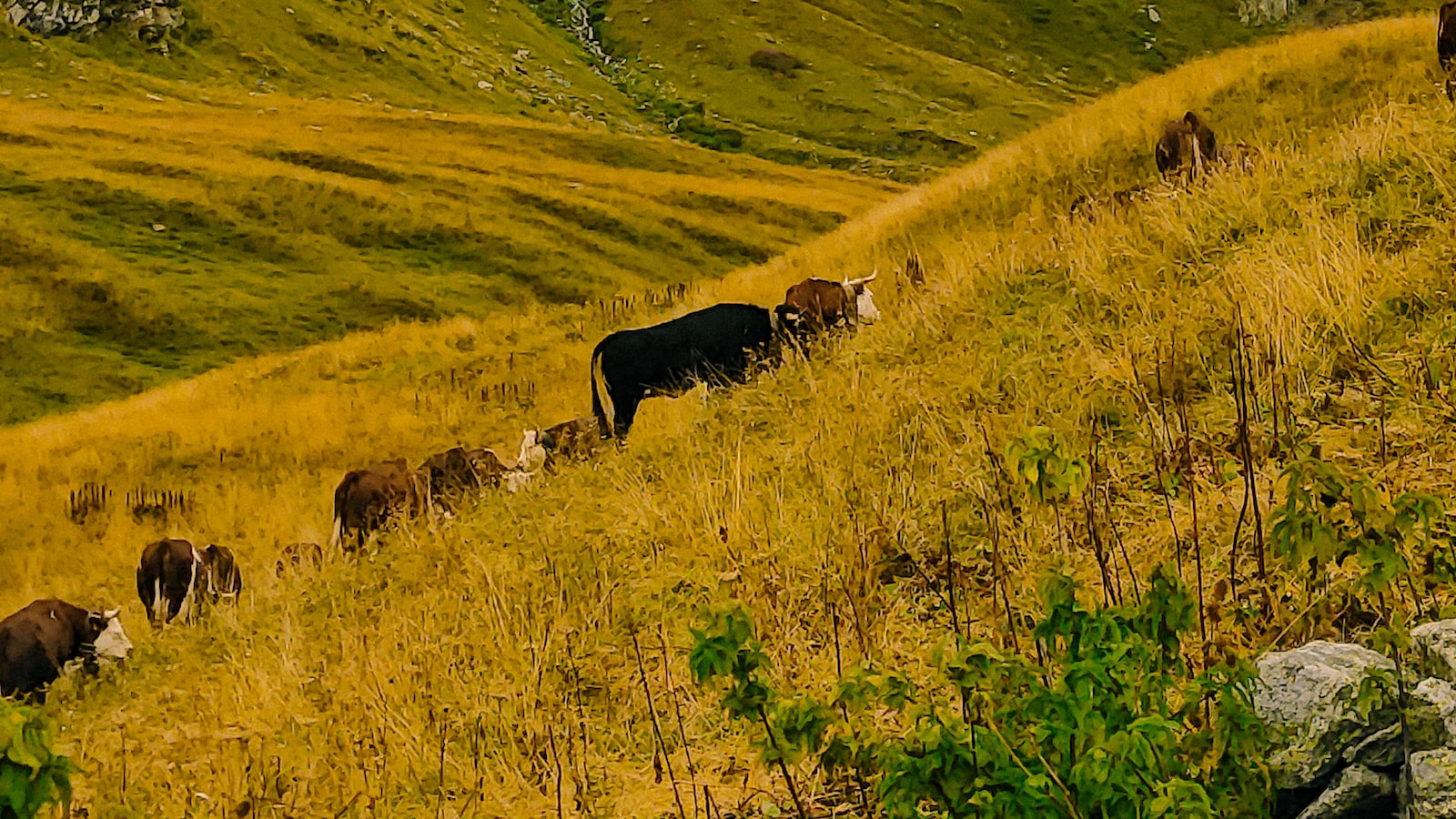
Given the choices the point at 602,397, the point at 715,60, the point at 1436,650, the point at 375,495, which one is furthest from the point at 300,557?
the point at 715,60

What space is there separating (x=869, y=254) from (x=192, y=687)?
12.8m

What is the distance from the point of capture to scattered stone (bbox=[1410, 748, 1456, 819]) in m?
2.71

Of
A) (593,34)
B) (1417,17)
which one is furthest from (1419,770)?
(593,34)

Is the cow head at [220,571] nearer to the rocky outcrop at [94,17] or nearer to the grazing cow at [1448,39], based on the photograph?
the grazing cow at [1448,39]

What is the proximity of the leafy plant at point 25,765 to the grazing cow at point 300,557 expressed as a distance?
823 centimetres

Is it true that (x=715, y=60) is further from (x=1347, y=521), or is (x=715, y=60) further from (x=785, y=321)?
(x=1347, y=521)

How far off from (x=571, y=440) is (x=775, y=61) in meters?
114

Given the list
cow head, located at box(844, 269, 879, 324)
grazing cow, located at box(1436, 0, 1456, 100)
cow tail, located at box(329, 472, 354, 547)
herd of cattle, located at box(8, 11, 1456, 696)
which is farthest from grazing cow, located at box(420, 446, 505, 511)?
grazing cow, located at box(1436, 0, 1456, 100)

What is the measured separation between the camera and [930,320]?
32.6ft

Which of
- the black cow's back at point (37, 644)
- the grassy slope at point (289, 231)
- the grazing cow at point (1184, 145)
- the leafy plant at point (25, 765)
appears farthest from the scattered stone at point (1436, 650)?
the grassy slope at point (289, 231)

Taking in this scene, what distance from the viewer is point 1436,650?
309cm

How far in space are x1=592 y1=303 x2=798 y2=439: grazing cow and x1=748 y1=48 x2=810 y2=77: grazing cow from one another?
110545 millimetres

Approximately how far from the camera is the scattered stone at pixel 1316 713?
10.0 feet

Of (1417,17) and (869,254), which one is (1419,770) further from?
(1417,17)
